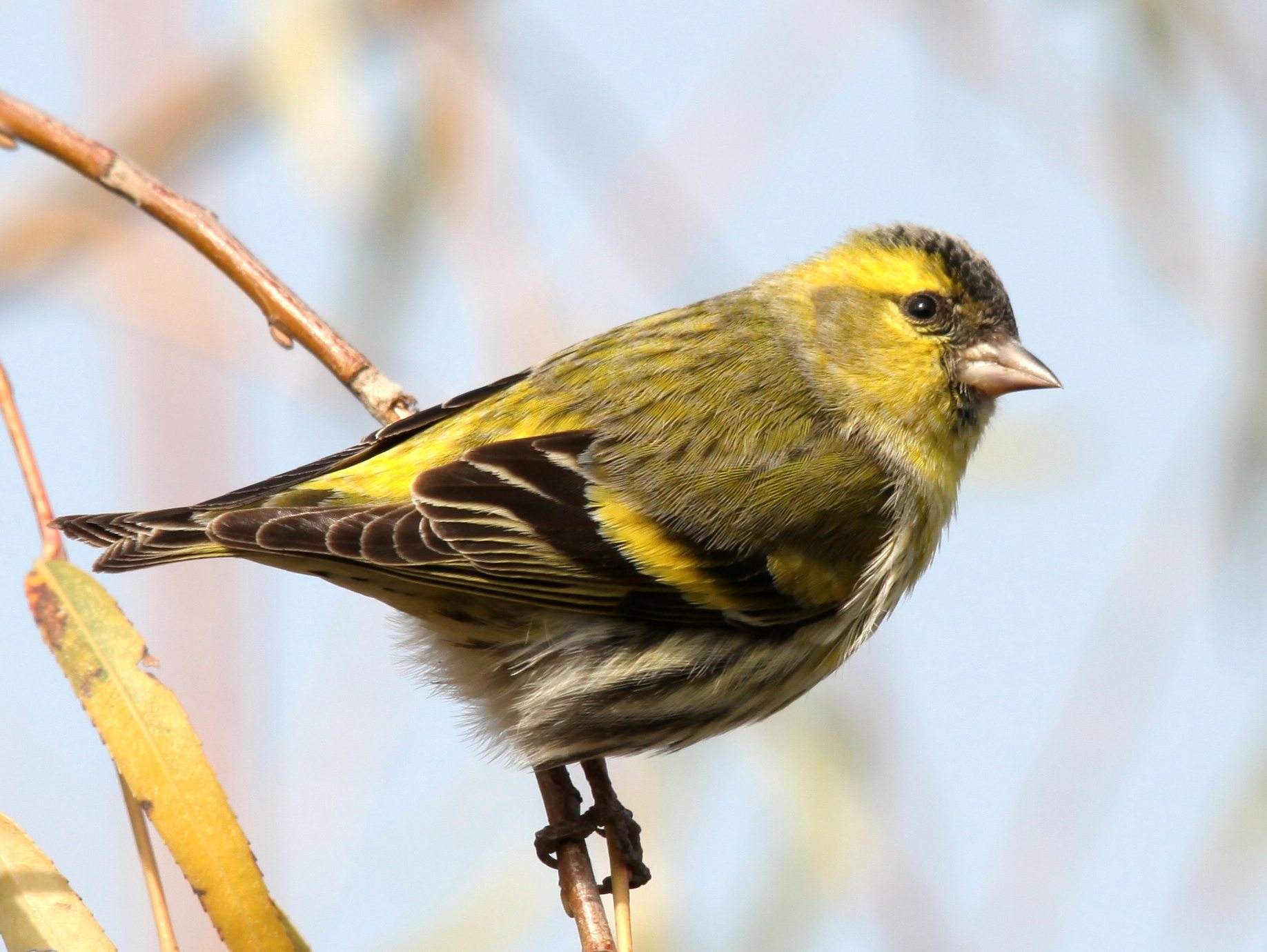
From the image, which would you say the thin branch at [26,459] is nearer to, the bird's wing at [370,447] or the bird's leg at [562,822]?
the bird's wing at [370,447]

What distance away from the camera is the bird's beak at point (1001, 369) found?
3.13m

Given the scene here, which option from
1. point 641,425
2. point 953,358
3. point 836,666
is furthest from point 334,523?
point 953,358

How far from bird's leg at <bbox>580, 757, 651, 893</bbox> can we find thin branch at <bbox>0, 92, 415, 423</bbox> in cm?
83

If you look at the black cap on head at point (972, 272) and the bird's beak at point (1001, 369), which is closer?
the bird's beak at point (1001, 369)

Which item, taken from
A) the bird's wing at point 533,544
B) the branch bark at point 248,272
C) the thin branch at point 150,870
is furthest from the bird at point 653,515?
the thin branch at point 150,870

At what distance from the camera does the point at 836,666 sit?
3.17 metres

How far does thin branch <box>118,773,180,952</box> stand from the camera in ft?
6.20

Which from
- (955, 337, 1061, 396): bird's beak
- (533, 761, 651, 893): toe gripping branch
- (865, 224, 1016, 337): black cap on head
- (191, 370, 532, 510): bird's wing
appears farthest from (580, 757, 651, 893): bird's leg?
(865, 224, 1016, 337): black cap on head

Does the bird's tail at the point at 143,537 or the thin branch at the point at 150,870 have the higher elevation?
the bird's tail at the point at 143,537

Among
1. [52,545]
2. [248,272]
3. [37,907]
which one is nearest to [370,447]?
[248,272]

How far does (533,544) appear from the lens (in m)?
2.72

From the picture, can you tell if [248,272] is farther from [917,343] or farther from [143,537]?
[917,343]

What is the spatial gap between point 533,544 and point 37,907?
0.99 m

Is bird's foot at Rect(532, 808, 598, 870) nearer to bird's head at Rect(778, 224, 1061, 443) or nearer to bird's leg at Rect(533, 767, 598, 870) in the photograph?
bird's leg at Rect(533, 767, 598, 870)
